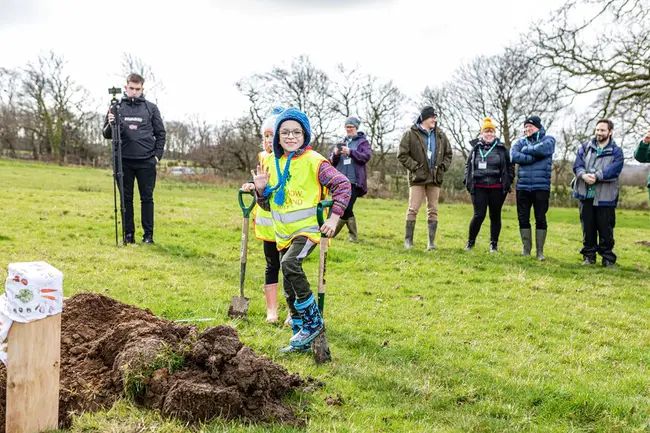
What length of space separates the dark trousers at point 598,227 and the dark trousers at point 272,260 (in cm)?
650

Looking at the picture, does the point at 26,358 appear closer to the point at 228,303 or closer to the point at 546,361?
the point at 228,303

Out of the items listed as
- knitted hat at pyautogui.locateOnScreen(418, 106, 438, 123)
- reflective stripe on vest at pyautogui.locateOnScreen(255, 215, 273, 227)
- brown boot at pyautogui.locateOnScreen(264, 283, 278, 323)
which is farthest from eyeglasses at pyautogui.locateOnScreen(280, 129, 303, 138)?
knitted hat at pyautogui.locateOnScreen(418, 106, 438, 123)

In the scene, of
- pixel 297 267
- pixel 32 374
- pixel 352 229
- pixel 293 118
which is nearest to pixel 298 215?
pixel 297 267

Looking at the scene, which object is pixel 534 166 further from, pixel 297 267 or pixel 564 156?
pixel 564 156

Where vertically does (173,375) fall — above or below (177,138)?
below

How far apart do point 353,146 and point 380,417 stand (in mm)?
7529

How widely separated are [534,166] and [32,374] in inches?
338

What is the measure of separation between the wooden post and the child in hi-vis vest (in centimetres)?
195

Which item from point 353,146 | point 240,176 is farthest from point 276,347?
point 240,176

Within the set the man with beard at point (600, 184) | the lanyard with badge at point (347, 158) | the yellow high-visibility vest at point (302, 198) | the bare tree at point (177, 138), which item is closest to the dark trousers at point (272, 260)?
the yellow high-visibility vest at point (302, 198)

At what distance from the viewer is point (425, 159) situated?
32.9 ft

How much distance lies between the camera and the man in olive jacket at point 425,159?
10.0 m

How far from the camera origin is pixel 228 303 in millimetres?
6004

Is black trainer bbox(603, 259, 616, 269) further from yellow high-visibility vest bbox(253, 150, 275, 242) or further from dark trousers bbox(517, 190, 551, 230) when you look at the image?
yellow high-visibility vest bbox(253, 150, 275, 242)
